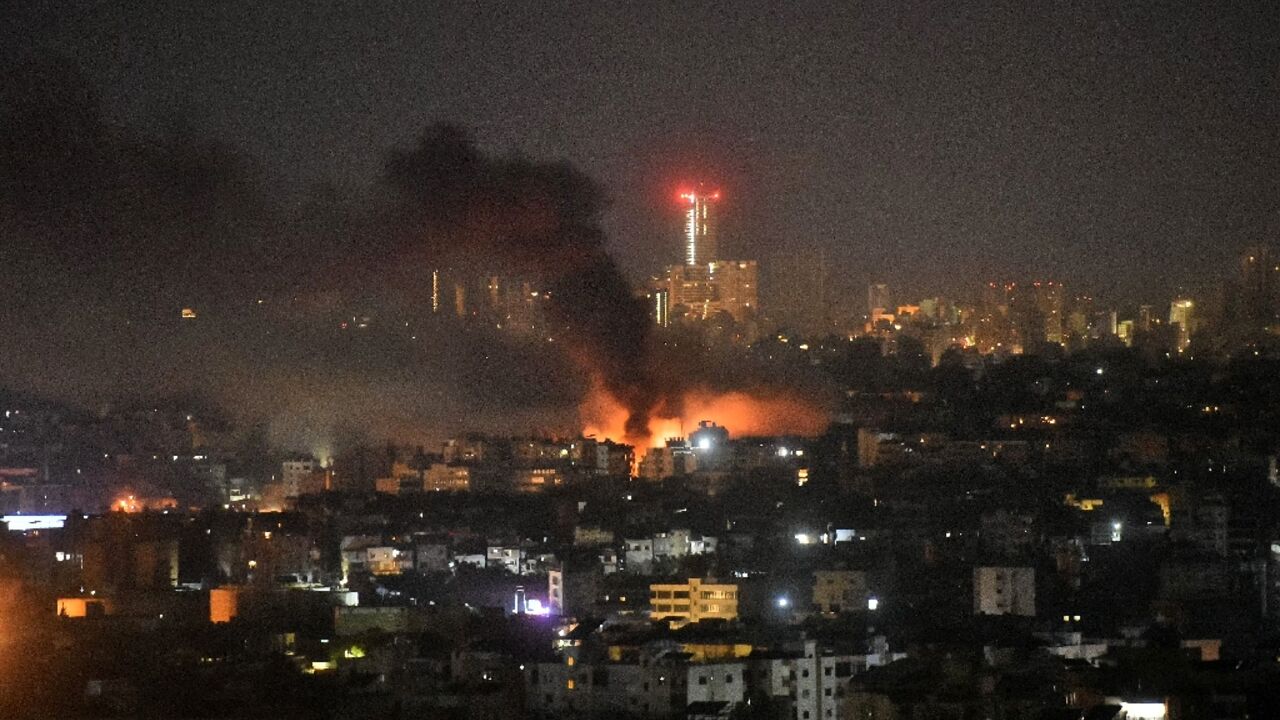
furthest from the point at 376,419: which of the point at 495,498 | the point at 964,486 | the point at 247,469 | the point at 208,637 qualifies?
the point at 208,637

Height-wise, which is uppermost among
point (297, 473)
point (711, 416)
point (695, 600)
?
point (711, 416)

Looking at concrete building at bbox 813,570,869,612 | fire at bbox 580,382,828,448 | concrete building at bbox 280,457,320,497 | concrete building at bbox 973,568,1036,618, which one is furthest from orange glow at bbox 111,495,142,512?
concrete building at bbox 973,568,1036,618

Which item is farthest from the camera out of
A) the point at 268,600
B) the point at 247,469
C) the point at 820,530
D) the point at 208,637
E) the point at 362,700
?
the point at 247,469

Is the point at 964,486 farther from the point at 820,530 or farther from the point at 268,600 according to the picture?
the point at 268,600

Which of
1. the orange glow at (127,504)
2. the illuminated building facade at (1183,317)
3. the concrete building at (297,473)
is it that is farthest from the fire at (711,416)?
the illuminated building facade at (1183,317)

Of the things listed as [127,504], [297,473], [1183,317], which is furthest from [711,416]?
[1183,317]

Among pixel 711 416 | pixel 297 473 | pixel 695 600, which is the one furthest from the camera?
pixel 711 416

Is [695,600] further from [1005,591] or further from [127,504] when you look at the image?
[127,504]
